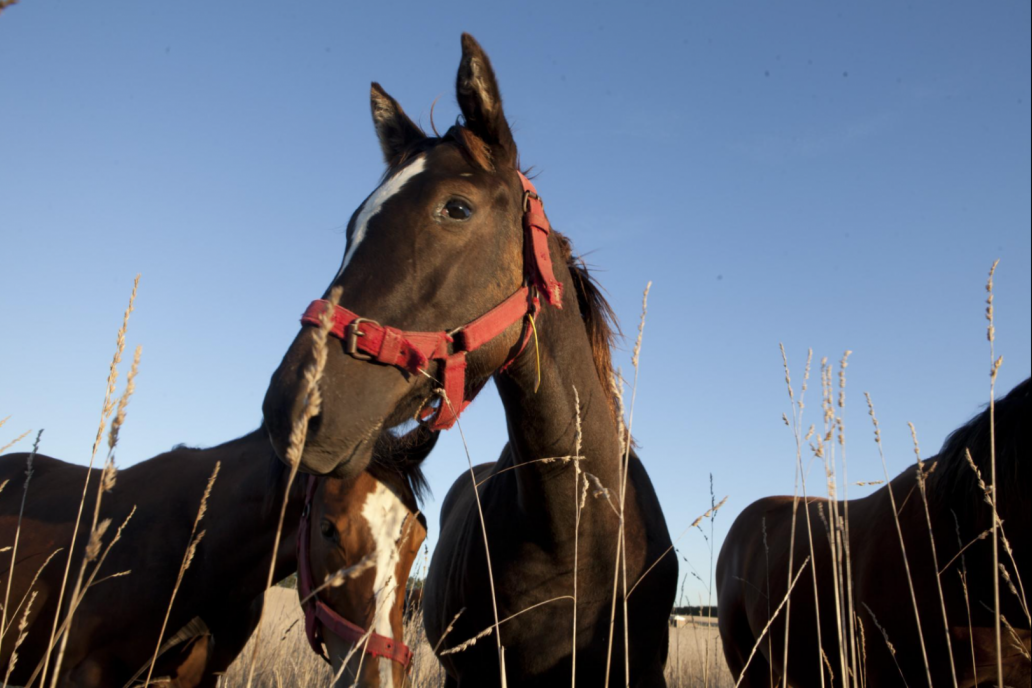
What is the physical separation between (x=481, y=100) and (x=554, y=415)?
3.73ft

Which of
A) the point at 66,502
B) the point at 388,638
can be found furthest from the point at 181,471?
the point at 388,638

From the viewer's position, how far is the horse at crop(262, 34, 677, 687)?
6.39ft

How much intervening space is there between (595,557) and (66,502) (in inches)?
124

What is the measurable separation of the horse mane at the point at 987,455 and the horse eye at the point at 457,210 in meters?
2.38

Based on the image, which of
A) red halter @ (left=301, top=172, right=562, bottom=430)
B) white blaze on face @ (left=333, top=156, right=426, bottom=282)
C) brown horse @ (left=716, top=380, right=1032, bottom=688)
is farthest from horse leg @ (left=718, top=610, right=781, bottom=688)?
white blaze on face @ (left=333, top=156, right=426, bottom=282)

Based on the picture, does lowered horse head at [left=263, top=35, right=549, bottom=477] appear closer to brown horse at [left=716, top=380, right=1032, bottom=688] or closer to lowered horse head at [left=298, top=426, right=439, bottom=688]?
lowered horse head at [left=298, top=426, right=439, bottom=688]

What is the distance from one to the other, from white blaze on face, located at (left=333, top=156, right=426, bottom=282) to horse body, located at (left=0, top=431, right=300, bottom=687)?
6.61ft

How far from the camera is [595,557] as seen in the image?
104 inches

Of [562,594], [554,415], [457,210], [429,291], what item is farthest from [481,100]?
[562,594]

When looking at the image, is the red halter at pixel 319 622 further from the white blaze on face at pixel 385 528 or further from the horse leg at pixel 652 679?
the horse leg at pixel 652 679

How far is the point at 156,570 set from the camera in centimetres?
352

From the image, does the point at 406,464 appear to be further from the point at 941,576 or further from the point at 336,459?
the point at 941,576

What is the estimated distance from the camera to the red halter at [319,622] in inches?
115

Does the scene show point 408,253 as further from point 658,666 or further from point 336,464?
point 658,666
